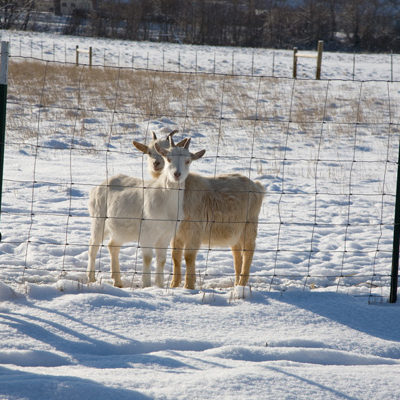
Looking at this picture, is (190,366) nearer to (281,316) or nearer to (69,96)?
(281,316)

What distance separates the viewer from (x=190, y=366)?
389cm

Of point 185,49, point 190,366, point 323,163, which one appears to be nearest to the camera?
point 190,366

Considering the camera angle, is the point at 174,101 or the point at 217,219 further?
the point at 174,101

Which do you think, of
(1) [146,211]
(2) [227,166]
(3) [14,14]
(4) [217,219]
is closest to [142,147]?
(1) [146,211]

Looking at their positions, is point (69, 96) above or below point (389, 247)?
above

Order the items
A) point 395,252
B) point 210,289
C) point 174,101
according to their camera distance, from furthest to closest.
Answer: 1. point 174,101
2. point 210,289
3. point 395,252

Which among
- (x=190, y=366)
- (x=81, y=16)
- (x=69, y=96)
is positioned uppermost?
(x=81, y=16)

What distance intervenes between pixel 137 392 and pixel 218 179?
145 inches

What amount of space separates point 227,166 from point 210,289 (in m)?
6.39

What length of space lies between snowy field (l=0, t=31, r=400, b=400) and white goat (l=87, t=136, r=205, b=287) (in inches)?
12.7

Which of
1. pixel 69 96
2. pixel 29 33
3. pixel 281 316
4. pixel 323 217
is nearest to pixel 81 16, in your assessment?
pixel 29 33

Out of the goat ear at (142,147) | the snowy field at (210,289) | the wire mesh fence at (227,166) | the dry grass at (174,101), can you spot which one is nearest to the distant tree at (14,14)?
Answer: the dry grass at (174,101)

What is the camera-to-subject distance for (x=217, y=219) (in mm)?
6594

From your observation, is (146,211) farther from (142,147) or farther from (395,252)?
(395,252)
